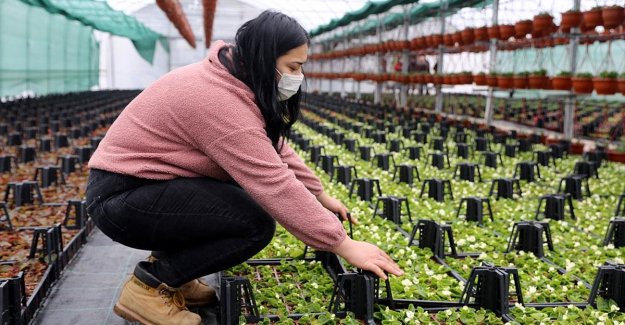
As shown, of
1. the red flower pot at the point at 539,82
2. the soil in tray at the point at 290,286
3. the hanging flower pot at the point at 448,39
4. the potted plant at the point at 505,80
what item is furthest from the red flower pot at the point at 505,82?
the soil in tray at the point at 290,286

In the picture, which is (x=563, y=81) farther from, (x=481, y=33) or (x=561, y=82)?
(x=481, y=33)

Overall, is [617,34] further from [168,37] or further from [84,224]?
[168,37]

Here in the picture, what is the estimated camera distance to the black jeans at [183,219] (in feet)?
8.71

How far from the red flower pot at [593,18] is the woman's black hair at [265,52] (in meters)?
7.83

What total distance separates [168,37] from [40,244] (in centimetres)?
3956

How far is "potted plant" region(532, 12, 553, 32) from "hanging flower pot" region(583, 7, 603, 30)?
148 cm

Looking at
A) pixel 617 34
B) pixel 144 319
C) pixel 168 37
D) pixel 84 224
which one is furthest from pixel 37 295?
pixel 168 37

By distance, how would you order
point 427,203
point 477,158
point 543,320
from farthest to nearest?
point 477,158
point 427,203
point 543,320

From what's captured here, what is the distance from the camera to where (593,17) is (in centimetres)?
921

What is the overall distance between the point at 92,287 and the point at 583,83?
7.89 m

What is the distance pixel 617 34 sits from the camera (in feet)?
37.7

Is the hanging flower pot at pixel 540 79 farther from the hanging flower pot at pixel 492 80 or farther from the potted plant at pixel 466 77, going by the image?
the potted plant at pixel 466 77

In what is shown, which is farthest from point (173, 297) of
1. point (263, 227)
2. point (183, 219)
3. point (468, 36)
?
point (468, 36)

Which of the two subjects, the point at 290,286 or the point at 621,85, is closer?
the point at 290,286
